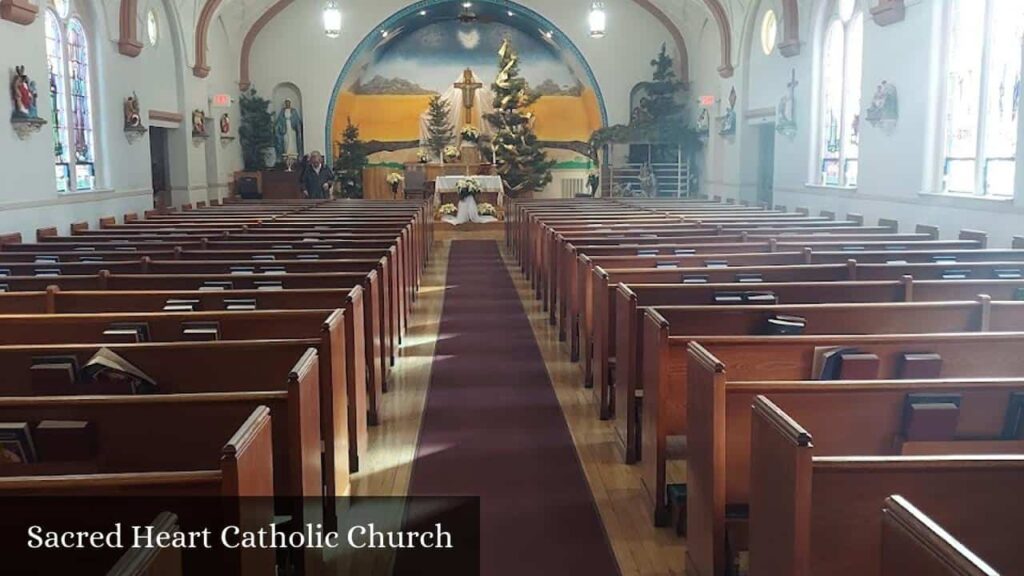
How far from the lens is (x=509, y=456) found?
466 cm

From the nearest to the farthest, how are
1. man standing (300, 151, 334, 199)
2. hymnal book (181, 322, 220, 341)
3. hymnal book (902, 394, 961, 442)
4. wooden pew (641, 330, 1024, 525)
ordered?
1. hymnal book (902, 394, 961, 442)
2. wooden pew (641, 330, 1024, 525)
3. hymnal book (181, 322, 220, 341)
4. man standing (300, 151, 334, 199)

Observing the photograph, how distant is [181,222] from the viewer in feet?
34.7

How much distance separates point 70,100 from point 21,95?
2356 millimetres

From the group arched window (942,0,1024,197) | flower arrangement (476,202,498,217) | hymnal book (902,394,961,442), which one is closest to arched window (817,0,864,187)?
arched window (942,0,1024,197)

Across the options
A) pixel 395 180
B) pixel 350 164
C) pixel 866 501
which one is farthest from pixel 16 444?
pixel 350 164

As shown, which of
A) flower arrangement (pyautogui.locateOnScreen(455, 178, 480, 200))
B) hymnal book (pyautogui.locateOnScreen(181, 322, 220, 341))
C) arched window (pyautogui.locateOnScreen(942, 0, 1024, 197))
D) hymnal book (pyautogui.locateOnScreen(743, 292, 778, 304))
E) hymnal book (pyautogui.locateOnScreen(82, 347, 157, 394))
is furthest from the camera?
flower arrangement (pyautogui.locateOnScreen(455, 178, 480, 200))

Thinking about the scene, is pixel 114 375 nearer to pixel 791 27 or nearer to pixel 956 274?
pixel 956 274

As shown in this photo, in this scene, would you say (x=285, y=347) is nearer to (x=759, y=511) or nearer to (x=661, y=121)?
(x=759, y=511)

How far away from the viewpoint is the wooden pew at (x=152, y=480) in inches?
82.0

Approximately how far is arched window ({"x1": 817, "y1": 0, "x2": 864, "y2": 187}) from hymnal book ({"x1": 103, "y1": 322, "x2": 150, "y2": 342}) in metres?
10.3

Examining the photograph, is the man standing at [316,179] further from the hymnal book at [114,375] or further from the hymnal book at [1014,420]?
the hymnal book at [1014,420]

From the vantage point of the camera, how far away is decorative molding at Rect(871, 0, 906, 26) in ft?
34.4

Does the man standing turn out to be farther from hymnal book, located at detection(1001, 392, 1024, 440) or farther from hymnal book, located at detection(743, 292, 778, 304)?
hymnal book, located at detection(1001, 392, 1024, 440)

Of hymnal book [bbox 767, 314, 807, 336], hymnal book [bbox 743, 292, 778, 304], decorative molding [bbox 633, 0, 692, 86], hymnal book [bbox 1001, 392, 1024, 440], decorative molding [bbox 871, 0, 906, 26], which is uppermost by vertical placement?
decorative molding [bbox 633, 0, 692, 86]
